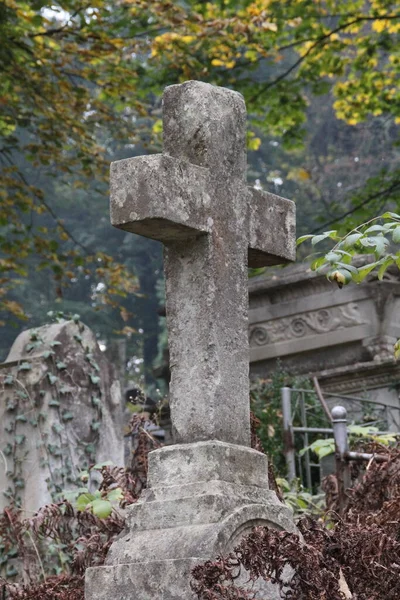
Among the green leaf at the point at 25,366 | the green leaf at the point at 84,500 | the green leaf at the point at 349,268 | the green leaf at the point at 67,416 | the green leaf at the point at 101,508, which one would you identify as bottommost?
the green leaf at the point at 101,508

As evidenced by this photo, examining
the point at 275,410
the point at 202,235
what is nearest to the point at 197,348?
the point at 202,235

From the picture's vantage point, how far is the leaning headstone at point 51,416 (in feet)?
24.4

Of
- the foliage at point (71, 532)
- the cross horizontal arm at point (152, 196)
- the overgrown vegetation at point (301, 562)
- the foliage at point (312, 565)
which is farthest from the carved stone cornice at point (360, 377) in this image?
the foliage at point (312, 565)

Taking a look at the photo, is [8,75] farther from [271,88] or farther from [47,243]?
[271,88]

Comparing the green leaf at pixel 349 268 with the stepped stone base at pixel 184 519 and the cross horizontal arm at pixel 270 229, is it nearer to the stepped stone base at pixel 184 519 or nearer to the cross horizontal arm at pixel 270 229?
the cross horizontal arm at pixel 270 229

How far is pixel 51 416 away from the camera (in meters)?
7.54

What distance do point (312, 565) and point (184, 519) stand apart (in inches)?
23.3

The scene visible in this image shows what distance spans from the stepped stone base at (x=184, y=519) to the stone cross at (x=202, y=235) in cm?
12

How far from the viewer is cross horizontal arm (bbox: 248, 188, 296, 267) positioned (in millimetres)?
4965

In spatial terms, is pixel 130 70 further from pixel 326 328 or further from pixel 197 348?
pixel 197 348

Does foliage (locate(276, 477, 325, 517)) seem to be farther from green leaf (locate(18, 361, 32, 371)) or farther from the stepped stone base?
the stepped stone base

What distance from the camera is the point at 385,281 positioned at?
12461 mm

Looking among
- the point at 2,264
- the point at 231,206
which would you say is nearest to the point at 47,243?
the point at 2,264

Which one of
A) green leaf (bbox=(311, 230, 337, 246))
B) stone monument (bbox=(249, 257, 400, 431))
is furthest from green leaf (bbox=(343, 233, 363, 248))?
stone monument (bbox=(249, 257, 400, 431))
